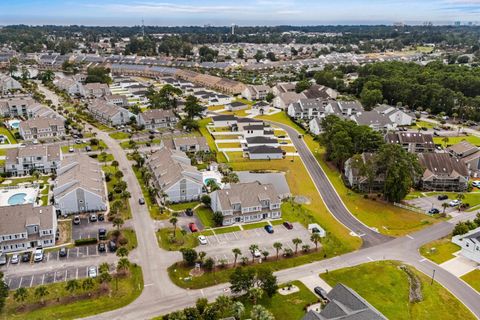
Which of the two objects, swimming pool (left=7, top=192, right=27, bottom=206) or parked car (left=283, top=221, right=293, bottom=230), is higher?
swimming pool (left=7, top=192, right=27, bottom=206)

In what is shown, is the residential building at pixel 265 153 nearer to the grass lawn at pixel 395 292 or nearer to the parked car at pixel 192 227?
the parked car at pixel 192 227

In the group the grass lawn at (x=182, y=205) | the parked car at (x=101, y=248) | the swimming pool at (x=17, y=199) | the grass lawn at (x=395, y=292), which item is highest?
the swimming pool at (x=17, y=199)

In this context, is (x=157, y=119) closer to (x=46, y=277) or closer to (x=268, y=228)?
(x=268, y=228)

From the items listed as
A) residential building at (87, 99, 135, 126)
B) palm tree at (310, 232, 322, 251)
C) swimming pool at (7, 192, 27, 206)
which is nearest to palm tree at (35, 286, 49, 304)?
swimming pool at (7, 192, 27, 206)

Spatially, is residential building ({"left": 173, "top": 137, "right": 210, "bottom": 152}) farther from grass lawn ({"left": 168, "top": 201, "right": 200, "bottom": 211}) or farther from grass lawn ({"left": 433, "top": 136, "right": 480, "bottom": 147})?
grass lawn ({"left": 433, "top": 136, "right": 480, "bottom": 147})

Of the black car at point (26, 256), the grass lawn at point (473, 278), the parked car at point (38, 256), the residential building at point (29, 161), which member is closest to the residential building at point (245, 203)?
the parked car at point (38, 256)

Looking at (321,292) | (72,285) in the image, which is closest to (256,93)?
(321,292)
